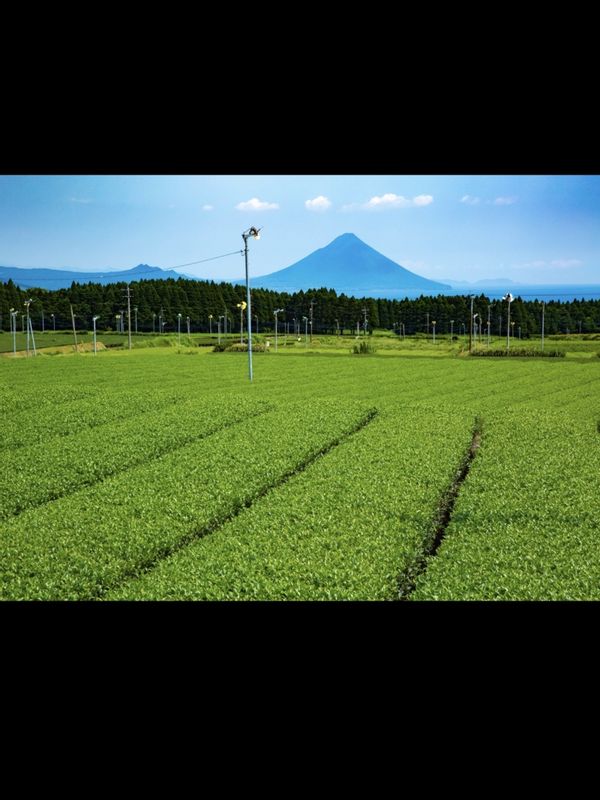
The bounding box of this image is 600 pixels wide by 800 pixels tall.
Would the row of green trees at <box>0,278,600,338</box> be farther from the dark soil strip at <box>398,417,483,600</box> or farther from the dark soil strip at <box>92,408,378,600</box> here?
the dark soil strip at <box>398,417,483,600</box>

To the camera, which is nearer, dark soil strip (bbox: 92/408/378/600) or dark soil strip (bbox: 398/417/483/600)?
dark soil strip (bbox: 398/417/483/600)

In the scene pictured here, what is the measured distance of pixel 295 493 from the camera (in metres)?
7.64

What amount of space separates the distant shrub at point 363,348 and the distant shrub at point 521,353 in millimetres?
5520

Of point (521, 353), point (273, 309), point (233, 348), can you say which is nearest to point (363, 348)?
point (273, 309)

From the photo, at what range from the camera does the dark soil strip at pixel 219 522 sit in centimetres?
549

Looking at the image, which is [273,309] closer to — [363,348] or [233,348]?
[233,348]

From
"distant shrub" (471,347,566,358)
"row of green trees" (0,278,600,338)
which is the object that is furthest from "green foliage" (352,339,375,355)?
"distant shrub" (471,347,566,358)

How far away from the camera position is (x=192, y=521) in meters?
6.71

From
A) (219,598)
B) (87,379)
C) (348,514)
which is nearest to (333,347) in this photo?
(87,379)

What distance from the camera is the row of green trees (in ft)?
59.5

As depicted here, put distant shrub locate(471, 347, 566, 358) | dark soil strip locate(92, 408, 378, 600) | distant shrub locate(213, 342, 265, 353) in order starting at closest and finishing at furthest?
dark soil strip locate(92, 408, 378, 600)
distant shrub locate(471, 347, 566, 358)
distant shrub locate(213, 342, 265, 353)

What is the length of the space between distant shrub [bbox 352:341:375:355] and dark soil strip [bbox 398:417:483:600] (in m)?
17.5

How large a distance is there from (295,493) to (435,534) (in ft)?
5.92
